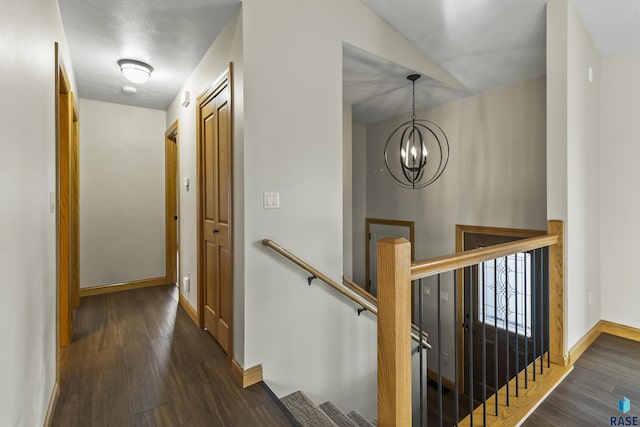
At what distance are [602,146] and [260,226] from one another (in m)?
3.10

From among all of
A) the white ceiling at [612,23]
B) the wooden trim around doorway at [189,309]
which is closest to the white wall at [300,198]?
the wooden trim around doorway at [189,309]

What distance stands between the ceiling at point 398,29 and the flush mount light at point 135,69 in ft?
0.21

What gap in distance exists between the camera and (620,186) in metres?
2.83

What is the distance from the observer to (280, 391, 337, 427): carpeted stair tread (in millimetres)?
1807

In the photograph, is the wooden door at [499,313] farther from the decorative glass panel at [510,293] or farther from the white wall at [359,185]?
the white wall at [359,185]

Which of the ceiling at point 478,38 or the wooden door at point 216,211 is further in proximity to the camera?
the ceiling at point 478,38

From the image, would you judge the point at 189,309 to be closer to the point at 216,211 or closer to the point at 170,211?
the point at 216,211

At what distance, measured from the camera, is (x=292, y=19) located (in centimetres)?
222

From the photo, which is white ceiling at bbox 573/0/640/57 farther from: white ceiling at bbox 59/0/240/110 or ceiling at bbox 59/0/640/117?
white ceiling at bbox 59/0/240/110

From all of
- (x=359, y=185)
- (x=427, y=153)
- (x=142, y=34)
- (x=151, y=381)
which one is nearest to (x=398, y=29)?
(x=427, y=153)

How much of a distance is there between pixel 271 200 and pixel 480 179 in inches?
107

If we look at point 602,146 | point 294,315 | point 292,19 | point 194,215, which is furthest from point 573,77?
point 194,215

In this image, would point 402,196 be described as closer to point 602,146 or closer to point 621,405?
point 602,146

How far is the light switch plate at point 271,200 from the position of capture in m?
2.11
